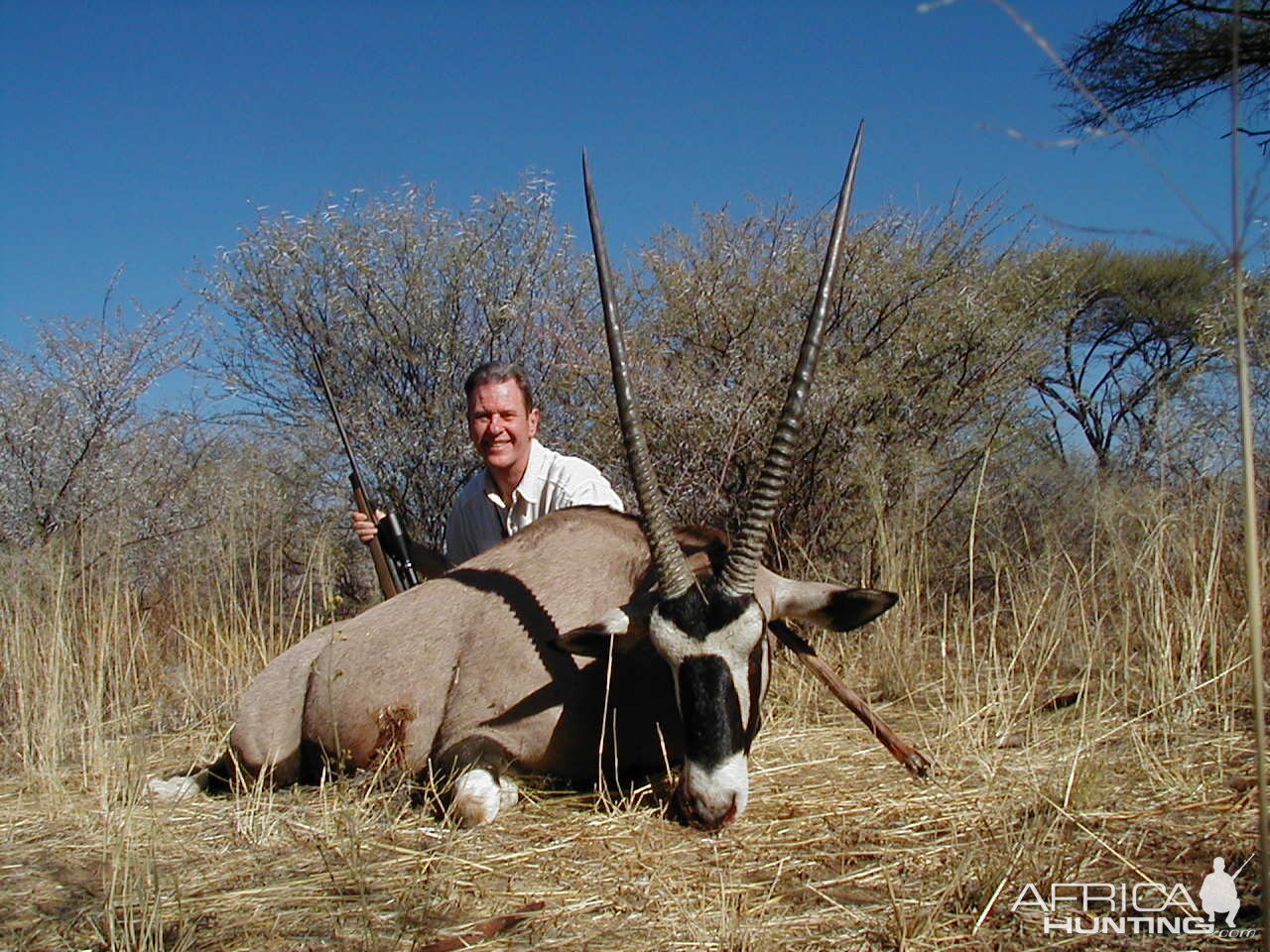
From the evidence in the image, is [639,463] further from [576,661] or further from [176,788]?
[176,788]

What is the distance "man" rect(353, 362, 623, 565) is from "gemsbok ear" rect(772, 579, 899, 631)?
1229 mm

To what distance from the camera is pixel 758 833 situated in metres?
3.31

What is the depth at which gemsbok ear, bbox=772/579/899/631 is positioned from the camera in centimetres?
381

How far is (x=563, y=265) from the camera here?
8203mm

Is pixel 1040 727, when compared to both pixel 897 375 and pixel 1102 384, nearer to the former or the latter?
pixel 897 375

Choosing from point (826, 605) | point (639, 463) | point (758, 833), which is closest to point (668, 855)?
point (758, 833)

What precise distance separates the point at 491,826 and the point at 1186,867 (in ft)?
6.52

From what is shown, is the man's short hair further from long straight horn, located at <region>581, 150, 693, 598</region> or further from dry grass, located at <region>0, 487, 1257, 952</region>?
dry grass, located at <region>0, 487, 1257, 952</region>

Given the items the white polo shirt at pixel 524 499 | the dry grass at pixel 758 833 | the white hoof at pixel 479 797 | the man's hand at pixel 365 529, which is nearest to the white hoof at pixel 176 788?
the dry grass at pixel 758 833

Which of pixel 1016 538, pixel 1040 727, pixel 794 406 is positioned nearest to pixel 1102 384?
pixel 1016 538

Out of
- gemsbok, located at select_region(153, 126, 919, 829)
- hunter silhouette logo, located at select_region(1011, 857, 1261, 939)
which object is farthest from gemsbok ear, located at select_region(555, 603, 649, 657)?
hunter silhouette logo, located at select_region(1011, 857, 1261, 939)

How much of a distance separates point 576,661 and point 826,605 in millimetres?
914

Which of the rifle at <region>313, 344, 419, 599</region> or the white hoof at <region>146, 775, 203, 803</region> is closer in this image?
the white hoof at <region>146, 775, 203, 803</region>

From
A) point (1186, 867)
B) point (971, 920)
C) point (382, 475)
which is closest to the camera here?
point (971, 920)
